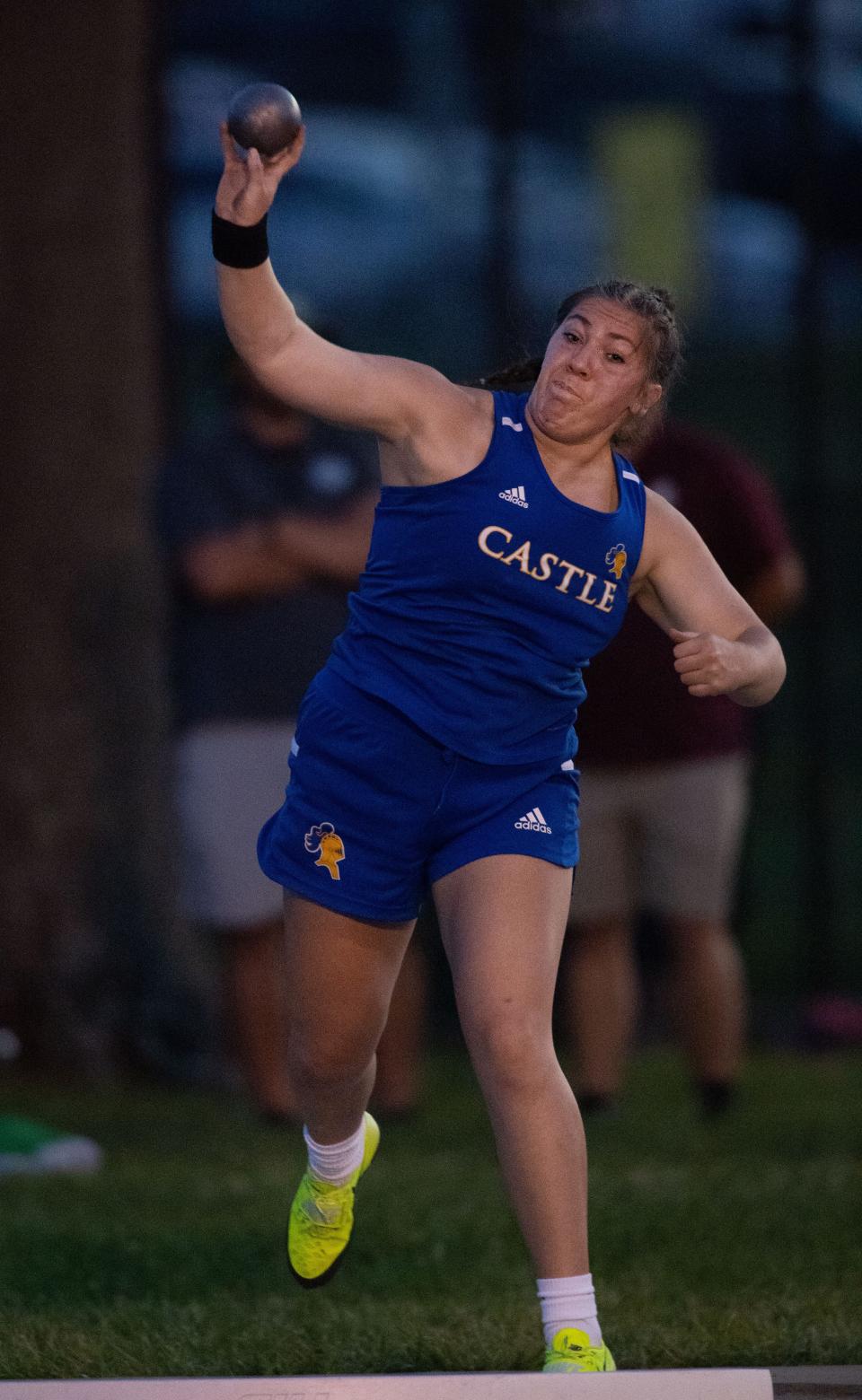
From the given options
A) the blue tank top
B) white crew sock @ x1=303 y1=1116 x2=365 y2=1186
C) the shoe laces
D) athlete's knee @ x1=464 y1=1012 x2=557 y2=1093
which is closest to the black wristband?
the blue tank top

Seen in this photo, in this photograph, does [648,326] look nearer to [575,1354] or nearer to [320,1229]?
[575,1354]

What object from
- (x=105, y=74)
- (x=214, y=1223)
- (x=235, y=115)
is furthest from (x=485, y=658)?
(x=105, y=74)

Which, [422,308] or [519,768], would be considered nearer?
[519,768]

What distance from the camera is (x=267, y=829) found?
4469mm

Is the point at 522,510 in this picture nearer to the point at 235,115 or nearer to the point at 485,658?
the point at 485,658

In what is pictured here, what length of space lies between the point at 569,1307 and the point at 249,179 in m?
1.96

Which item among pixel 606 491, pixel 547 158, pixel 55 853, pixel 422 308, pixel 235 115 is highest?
pixel 235 115

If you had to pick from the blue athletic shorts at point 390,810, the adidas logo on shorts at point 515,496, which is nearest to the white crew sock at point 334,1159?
the blue athletic shorts at point 390,810

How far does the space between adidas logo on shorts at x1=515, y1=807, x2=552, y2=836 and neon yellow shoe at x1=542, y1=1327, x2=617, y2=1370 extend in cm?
87

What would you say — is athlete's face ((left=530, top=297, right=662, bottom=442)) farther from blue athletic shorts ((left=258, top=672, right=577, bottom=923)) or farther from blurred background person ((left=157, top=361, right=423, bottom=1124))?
blurred background person ((left=157, top=361, right=423, bottom=1124))

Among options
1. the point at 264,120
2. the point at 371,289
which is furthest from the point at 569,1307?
the point at 371,289

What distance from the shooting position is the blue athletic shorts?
4191 millimetres

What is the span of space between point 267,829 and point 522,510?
830 mm

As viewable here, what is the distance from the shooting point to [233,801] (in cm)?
736
